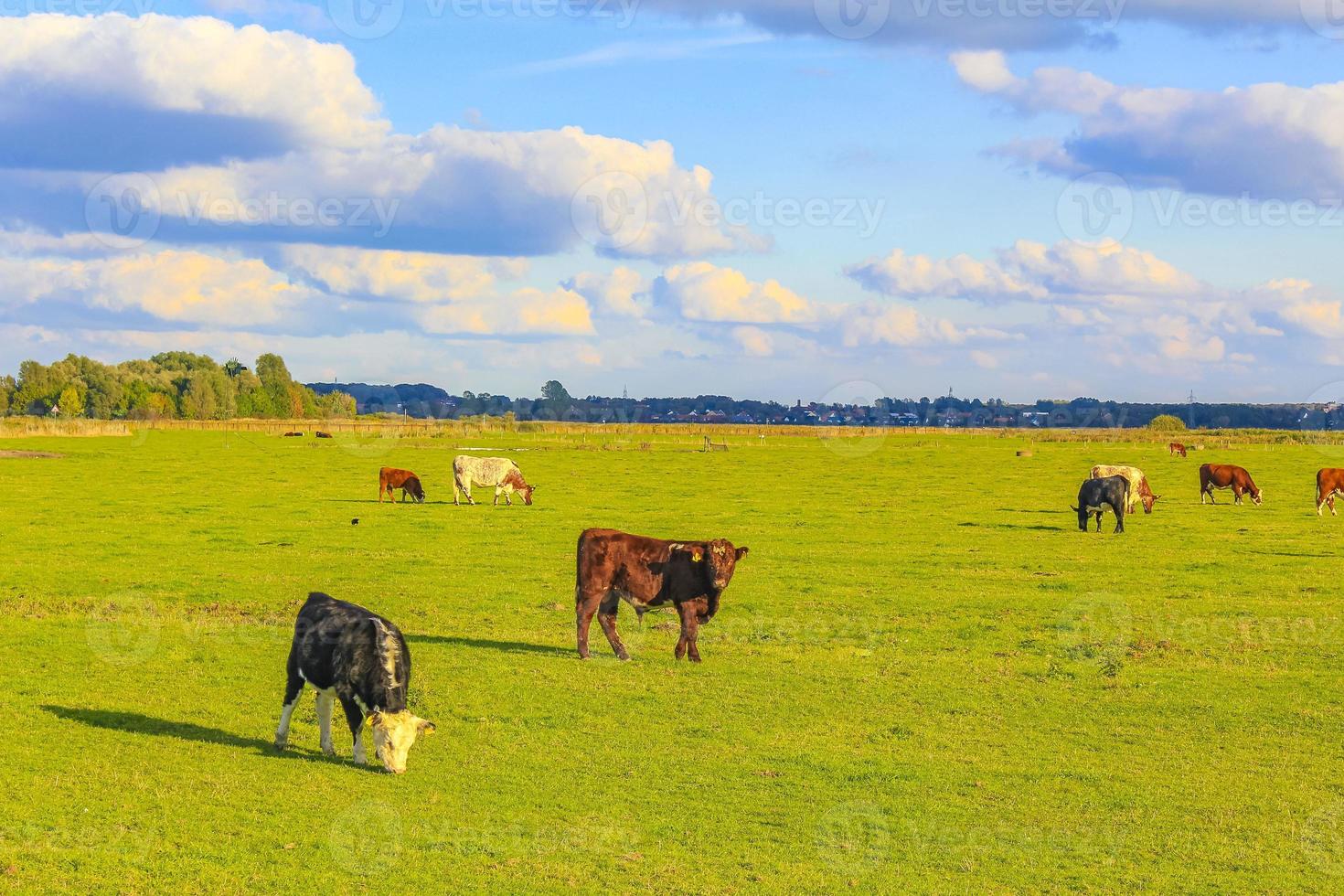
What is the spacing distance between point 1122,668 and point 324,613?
11443mm

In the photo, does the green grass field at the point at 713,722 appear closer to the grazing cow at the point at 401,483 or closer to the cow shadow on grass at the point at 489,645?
the cow shadow on grass at the point at 489,645

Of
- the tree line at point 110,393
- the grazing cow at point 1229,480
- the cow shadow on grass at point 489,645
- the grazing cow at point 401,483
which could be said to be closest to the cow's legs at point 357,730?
the cow shadow on grass at point 489,645

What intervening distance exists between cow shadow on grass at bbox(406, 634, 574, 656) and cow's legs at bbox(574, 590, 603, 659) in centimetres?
50

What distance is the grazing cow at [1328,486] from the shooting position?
4166 centimetres

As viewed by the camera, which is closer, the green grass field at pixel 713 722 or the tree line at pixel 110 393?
the green grass field at pixel 713 722

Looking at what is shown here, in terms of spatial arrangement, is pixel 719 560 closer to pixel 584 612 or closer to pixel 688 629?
pixel 688 629

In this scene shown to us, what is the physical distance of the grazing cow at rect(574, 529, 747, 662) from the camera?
16594 millimetres

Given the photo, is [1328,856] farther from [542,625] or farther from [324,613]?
[542,625]

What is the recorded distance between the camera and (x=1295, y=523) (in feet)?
126

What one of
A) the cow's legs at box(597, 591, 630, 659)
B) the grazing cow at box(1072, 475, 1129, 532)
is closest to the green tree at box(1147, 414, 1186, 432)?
the grazing cow at box(1072, 475, 1129, 532)

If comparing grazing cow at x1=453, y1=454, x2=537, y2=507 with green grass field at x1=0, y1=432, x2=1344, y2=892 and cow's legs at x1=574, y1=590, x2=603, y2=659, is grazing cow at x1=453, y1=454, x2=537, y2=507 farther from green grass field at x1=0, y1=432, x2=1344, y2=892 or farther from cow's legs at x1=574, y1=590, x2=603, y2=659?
cow's legs at x1=574, y1=590, x2=603, y2=659

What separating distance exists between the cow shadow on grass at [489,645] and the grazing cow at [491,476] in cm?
2455

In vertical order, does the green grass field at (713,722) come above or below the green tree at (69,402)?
below

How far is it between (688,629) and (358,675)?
636 centimetres
